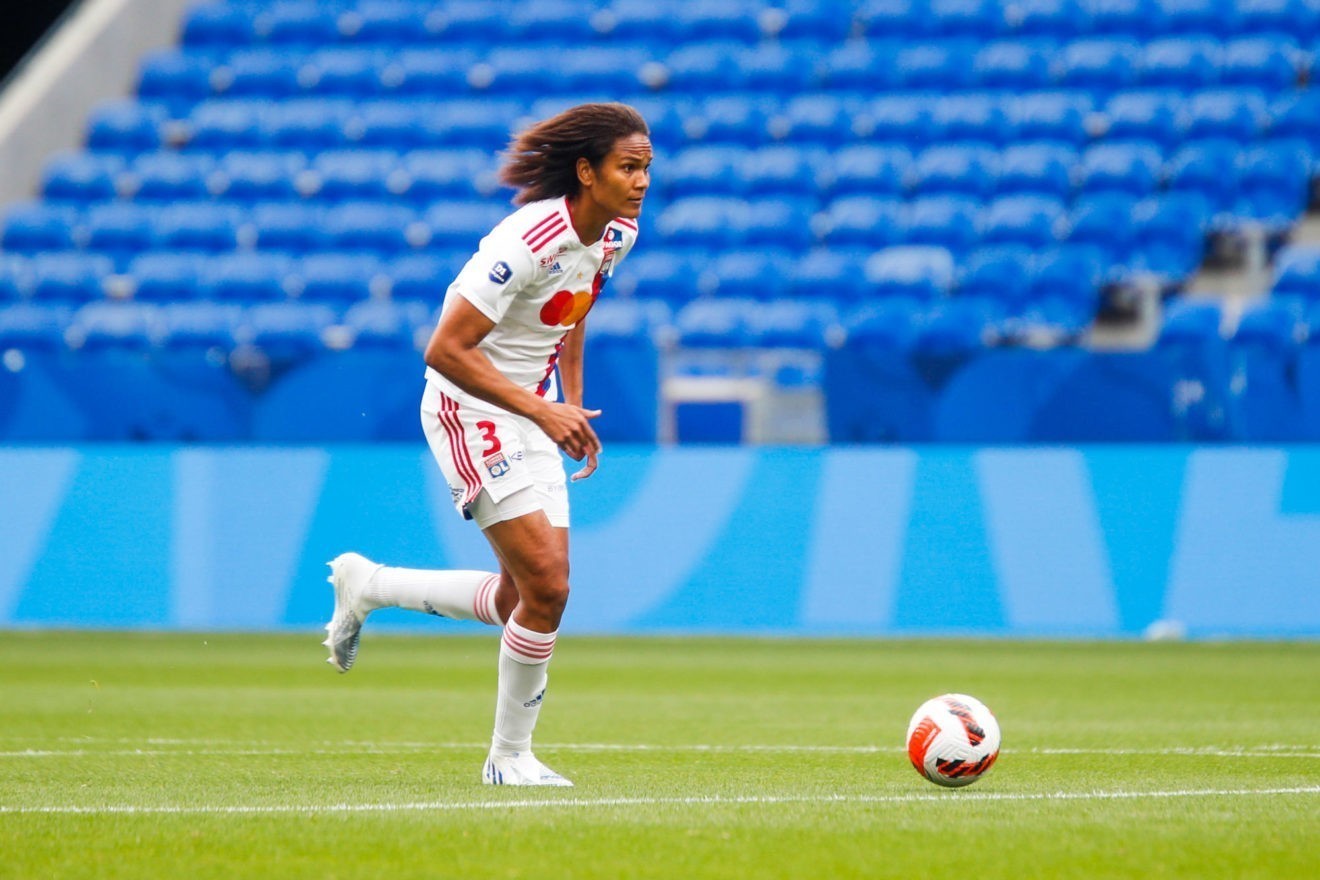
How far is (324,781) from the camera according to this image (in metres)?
6.15

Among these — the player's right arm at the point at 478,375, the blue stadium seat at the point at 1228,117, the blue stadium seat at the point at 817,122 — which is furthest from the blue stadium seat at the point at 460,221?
the player's right arm at the point at 478,375

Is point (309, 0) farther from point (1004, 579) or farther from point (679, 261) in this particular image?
point (1004, 579)

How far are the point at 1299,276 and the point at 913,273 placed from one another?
3.45 m

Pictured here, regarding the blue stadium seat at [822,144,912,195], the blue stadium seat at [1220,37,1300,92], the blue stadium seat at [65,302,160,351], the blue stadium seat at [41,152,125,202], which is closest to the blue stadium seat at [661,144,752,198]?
the blue stadium seat at [822,144,912,195]

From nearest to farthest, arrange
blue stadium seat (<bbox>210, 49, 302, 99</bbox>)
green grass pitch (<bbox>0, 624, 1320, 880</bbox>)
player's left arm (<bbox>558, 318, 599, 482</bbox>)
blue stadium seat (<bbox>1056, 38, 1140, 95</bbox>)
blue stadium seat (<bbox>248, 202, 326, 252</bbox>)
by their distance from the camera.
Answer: green grass pitch (<bbox>0, 624, 1320, 880</bbox>), player's left arm (<bbox>558, 318, 599, 482</bbox>), blue stadium seat (<bbox>248, 202, 326, 252</bbox>), blue stadium seat (<bbox>1056, 38, 1140, 95</bbox>), blue stadium seat (<bbox>210, 49, 302, 99</bbox>)

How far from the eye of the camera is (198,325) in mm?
18203

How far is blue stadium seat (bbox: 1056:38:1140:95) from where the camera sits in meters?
20.1

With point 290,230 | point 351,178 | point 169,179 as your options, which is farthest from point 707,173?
point 169,179

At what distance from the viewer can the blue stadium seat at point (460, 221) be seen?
1956cm

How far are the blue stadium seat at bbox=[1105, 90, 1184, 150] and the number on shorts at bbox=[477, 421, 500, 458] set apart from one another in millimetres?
14452

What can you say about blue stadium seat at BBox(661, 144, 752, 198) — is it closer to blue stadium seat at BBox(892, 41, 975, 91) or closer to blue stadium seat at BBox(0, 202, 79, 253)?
blue stadium seat at BBox(892, 41, 975, 91)

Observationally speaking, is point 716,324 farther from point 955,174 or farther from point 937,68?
point 937,68

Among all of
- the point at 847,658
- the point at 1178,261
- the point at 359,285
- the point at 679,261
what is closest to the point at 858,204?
the point at 679,261

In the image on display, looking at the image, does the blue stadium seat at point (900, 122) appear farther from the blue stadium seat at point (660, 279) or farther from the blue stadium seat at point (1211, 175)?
the blue stadium seat at point (660, 279)
